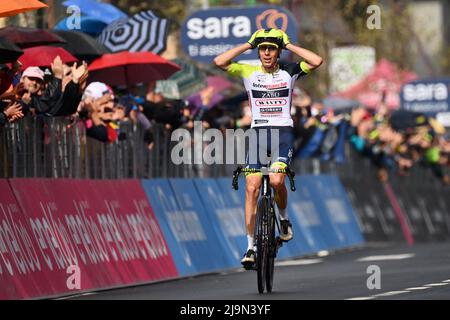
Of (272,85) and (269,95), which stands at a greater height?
(272,85)

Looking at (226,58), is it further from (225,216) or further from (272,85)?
(225,216)

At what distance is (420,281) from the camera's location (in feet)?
59.8

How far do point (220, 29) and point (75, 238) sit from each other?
11.4 m

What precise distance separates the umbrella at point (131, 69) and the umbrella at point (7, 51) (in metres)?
4.95

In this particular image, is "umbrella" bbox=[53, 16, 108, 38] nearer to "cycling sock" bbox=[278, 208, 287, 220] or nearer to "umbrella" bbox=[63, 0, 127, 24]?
"umbrella" bbox=[63, 0, 127, 24]

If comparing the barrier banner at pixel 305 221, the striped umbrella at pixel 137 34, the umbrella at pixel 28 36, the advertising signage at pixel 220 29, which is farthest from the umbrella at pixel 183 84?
the umbrella at pixel 28 36

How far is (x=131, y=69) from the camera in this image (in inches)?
920

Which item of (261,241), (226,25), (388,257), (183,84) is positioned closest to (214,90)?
(183,84)

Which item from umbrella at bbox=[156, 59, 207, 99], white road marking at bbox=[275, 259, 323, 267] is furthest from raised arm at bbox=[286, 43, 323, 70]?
umbrella at bbox=[156, 59, 207, 99]

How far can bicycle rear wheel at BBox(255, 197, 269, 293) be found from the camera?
56.5 feet

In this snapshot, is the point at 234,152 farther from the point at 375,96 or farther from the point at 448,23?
the point at 448,23

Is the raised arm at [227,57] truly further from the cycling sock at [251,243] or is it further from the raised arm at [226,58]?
the cycling sock at [251,243]

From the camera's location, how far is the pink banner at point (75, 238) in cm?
1766

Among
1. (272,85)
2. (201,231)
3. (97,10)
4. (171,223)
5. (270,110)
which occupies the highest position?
(97,10)
